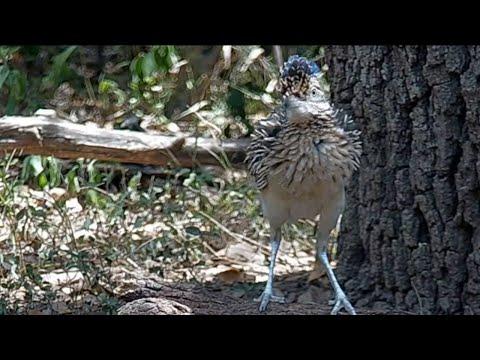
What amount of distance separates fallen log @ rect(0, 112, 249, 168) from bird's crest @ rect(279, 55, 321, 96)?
215 cm

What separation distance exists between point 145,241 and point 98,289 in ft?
2.81

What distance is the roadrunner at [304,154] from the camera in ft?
12.4

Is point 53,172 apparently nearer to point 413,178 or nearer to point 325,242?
point 325,242

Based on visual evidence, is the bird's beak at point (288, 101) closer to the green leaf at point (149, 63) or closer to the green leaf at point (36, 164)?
the green leaf at point (36, 164)

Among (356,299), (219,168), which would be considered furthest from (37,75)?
(356,299)

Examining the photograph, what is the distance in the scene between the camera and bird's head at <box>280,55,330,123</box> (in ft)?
12.3

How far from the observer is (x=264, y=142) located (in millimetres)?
3955

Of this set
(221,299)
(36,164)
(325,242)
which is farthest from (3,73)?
(325,242)

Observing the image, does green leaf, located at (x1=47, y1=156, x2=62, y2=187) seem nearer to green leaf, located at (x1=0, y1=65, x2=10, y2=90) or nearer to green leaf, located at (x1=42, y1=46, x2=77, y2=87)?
green leaf, located at (x1=0, y1=65, x2=10, y2=90)

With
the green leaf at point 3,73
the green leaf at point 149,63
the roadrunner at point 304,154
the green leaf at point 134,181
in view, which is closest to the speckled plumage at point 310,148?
the roadrunner at point 304,154
